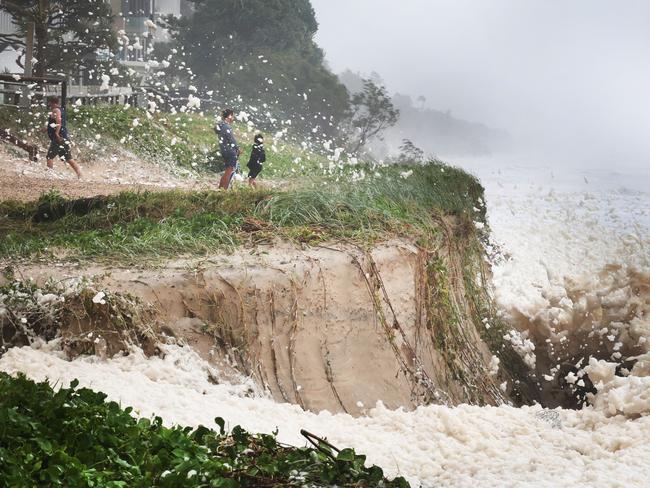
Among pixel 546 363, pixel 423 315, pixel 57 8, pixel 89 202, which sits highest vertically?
pixel 57 8

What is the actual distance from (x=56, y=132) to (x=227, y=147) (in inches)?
48.3

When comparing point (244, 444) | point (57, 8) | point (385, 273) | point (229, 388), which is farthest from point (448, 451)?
point (57, 8)

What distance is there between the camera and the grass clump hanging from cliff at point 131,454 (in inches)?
93.0

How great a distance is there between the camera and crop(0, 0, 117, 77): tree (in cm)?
550

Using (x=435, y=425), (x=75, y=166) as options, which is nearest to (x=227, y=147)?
(x=75, y=166)

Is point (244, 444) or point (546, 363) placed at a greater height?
point (244, 444)

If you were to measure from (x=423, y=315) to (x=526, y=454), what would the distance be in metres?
2.20

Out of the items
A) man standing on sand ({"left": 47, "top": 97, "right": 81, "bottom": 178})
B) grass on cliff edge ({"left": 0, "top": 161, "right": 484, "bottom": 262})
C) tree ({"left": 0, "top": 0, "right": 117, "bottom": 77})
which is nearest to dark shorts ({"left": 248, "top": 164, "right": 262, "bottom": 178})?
grass on cliff edge ({"left": 0, "top": 161, "right": 484, "bottom": 262})

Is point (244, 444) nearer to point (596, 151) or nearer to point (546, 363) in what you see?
point (546, 363)

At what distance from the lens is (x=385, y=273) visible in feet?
16.8

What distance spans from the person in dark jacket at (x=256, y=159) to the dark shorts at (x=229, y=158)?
0.45 ft

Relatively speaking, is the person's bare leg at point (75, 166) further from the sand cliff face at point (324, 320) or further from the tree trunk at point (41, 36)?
the sand cliff face at point (324, 320)

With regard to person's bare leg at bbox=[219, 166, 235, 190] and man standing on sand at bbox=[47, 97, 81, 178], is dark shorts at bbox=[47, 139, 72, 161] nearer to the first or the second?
man standing on sand at bbox=[47, 97, 81, 178]

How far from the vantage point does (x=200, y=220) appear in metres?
5.37
